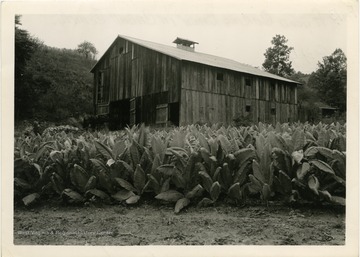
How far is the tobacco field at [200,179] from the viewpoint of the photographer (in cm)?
157

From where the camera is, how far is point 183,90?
4016 millimetres

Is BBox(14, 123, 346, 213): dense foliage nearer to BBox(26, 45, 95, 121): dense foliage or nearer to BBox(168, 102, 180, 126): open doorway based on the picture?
BBox(26, 45, 95, 121): dense foliage

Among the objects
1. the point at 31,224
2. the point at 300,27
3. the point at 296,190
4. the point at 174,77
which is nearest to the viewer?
the point at 296,190

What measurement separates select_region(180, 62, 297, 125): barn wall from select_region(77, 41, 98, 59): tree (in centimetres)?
149

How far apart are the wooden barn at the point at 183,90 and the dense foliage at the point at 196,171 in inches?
49.8

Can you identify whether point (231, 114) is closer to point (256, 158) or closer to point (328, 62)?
point (328, 62)

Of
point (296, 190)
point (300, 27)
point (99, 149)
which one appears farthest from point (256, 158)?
point (300, 27)

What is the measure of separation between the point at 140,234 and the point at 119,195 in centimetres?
25

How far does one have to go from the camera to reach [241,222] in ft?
5.21

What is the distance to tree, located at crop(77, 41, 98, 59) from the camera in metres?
2.24

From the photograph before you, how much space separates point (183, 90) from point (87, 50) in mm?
1871

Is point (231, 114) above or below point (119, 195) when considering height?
above

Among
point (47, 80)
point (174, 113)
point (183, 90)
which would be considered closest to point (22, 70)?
point (47, 80)

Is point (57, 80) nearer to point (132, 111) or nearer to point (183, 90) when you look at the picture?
point (132, 111)
